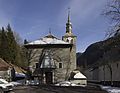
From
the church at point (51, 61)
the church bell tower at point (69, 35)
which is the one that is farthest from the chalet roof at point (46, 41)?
the church bell tower at point (69, 35)

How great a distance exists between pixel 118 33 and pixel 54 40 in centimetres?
3325

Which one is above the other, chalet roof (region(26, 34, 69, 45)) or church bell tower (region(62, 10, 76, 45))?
church bell tower (region(62, 10, 76, 45))

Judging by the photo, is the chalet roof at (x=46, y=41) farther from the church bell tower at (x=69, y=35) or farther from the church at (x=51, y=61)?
the church bell tower at (x=69, y=35)

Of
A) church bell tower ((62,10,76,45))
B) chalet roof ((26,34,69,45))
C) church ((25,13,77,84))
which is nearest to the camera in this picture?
church ((25,13,77,84))

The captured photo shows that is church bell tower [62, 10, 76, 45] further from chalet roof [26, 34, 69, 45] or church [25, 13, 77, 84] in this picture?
church [25, 13, 77, 84]

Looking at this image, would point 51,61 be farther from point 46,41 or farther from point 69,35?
point 69,35

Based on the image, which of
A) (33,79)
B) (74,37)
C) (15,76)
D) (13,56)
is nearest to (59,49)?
(33,79)

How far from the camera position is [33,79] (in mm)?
66562

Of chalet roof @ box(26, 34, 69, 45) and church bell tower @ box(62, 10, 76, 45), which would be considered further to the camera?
church bell tower @ box(62, 10, 76, 45)

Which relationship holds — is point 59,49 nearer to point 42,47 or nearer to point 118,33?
point 42,47

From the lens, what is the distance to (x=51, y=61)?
67000 millimetres

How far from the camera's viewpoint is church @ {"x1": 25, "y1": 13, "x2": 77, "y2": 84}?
66.6 metres

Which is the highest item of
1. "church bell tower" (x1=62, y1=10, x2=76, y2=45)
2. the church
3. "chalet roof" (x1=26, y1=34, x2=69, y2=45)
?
"church bell tower" (x1=62, y1=10, x2=76, y2=45)

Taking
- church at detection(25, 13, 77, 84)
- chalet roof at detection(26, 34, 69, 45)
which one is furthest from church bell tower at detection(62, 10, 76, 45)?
church at detection(25, 13, 77, 84)
